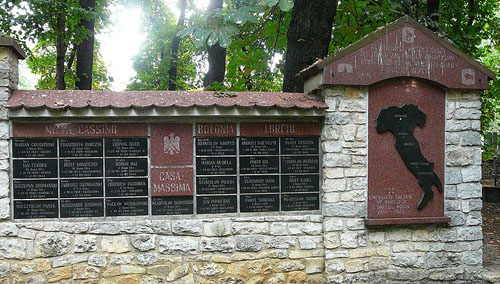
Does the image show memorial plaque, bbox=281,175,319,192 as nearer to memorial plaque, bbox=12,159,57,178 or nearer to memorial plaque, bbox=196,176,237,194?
memorial plaque, bbox=196,176,237,194

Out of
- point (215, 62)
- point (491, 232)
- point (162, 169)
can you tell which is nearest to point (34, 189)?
point (162, 169)

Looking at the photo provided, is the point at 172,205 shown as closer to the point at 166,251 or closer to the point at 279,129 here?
the point at 166,251

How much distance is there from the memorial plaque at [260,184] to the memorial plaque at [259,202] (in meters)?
0.06

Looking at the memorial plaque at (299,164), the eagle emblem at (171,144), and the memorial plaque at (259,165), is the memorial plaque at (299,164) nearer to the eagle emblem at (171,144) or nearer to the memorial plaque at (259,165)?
the memorial plaque at (259,165)

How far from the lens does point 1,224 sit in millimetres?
4707

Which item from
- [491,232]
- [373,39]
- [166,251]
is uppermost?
[373,39]

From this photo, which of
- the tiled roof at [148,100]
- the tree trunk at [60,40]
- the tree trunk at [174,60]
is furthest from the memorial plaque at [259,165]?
the tree trunk at [174,60]

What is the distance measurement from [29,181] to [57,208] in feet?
1.38

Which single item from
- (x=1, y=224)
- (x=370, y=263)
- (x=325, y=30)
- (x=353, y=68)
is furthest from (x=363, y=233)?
(x=1, y=224)

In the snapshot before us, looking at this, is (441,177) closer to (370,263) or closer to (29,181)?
(370,263)

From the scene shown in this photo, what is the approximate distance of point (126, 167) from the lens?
16.2 ft

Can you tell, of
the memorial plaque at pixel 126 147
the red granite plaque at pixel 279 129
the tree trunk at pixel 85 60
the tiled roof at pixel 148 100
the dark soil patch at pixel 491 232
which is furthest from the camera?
the tree trunk at pixel 85 60

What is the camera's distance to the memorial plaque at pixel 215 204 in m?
5.09

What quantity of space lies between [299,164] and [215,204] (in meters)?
1.12
